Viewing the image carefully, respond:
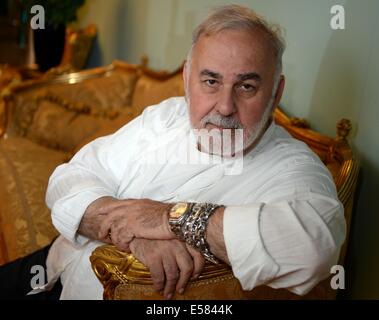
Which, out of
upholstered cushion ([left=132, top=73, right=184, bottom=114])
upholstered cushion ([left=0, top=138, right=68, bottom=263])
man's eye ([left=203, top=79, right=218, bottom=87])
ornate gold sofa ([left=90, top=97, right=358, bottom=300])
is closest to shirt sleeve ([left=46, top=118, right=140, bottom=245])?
ornate gold sofa ([left=90, top=97, right=358, bottom=300])

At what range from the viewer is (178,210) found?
0.91 m

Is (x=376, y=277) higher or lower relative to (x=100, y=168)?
lower

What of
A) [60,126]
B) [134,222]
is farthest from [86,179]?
[60,126]

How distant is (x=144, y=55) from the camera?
2236 mm

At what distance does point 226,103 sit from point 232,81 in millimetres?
48

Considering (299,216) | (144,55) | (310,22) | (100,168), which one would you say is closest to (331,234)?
(299,216)

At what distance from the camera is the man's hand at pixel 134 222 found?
929mm

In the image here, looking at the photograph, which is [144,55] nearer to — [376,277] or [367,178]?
[367,178]

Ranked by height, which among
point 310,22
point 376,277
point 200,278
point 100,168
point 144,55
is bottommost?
point 376,277

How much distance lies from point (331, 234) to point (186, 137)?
459mm

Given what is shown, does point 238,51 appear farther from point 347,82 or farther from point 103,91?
point 103,91

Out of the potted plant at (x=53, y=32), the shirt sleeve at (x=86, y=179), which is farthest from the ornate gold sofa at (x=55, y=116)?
the shirt sleeve at (x=86, y=179)

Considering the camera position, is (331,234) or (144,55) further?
(144,55)
